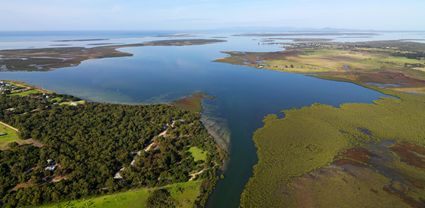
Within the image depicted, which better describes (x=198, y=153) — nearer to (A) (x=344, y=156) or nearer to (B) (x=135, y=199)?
(B) (x=135, y=199)

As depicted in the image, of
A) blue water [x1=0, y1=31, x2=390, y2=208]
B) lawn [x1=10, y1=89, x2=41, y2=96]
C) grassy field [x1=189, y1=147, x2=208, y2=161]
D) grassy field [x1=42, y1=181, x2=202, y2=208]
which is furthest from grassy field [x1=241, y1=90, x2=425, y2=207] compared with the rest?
lawn [x1=10, y1=89, x2=41, y2=96]

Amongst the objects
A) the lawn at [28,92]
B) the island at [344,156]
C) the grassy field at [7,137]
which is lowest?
the island at [344,156]

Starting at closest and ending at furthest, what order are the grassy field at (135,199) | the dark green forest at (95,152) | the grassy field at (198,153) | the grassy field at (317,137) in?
the grassy field at (135,199)
the dark green forest at (95,152)
the grassy field at (317,137)
the grassy field at (198,153)

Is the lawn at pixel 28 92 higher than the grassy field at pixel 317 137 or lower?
higher

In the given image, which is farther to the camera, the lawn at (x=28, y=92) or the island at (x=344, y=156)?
the lawn at (x=28, y=92)

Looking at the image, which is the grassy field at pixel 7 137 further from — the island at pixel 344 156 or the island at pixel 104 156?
the island at pixel 344 156

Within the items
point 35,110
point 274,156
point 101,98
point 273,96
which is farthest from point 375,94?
point 35,110

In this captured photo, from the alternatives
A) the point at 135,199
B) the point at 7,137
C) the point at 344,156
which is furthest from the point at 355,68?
the point at 7,137

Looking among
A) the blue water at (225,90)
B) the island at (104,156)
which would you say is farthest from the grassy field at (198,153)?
the blue water at (225,90)
